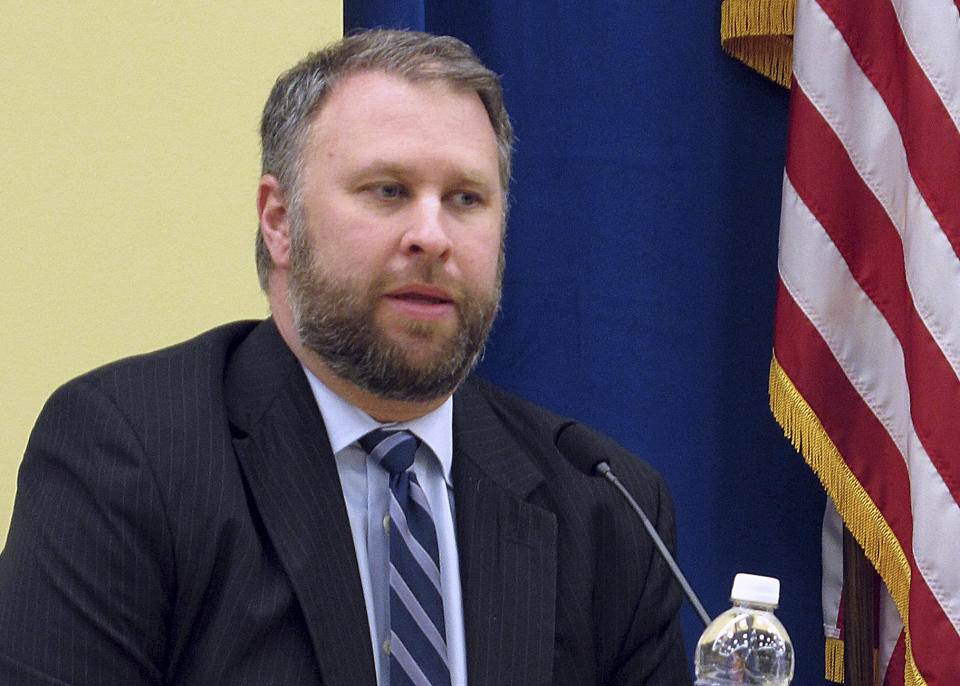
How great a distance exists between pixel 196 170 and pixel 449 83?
72 cm

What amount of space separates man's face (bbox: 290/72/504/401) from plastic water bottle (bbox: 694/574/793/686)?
554mm

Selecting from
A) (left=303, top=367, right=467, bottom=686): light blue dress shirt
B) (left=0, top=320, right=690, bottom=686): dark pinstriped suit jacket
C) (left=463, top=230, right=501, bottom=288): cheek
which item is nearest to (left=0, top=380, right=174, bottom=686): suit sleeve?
(left=0, top=320, right=690, bottom=686): dark pinstriped suit jacket

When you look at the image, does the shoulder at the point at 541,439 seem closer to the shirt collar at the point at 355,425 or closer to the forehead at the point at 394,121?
the shirt collar at the point at 355,425

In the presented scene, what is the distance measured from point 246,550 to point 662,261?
1.48 meters

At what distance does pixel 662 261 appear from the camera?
9.02 ft

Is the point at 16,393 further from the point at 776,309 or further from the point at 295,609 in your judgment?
the point at 776,309

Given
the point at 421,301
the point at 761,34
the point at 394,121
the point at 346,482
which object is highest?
the point at 761,34

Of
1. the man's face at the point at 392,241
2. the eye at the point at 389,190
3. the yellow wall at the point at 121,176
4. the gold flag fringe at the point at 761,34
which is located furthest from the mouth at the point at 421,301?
the gold flag fringe at the point at 761,34

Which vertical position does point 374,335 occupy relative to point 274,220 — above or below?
below

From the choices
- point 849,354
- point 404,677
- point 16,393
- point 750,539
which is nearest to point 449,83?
point 404,677

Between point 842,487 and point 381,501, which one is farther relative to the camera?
point 842,487

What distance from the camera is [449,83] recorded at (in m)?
1.73

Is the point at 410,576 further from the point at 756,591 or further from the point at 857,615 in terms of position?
the point at 857,615

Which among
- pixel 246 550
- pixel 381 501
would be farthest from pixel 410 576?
pixel 246 550
